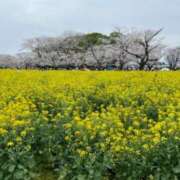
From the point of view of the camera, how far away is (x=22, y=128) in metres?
5.22

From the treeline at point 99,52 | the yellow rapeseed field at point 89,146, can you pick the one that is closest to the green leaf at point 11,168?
the yellow rapeseed field at point 89,146

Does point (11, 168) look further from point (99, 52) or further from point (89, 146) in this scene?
point (99, 52)

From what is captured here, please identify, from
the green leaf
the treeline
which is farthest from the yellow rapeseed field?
the treeline

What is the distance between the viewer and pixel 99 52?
194 feet

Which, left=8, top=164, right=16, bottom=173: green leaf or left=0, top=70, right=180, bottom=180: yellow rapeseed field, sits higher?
left=0, top=70, right=180, bottom=180: yellow rapeseed field

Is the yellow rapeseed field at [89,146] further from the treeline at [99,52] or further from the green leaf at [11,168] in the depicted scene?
the treeline at [99,52]

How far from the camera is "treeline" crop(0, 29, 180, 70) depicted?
55438 millimetres

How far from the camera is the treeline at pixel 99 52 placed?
55.4m

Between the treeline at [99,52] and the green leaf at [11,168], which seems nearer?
the green leaf at [11,168]

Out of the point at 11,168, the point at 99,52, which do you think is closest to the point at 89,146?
the point at 11,168

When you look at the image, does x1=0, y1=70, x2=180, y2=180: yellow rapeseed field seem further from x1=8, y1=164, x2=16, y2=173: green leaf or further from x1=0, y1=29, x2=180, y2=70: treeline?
x1=0, y1=29, x2=180, y2=70: treeline

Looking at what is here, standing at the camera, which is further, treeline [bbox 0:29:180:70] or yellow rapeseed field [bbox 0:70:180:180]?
treeline [bbox 0:29:180:70]

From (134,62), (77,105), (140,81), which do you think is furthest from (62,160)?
(134,62)

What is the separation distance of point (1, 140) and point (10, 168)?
0.39 metres
